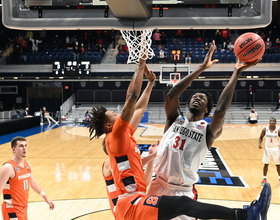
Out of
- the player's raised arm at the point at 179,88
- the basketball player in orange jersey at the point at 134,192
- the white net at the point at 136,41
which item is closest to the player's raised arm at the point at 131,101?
the basketball player in orange jersey at the point at 134,192

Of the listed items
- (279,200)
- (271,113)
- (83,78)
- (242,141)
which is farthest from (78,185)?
(271,113)

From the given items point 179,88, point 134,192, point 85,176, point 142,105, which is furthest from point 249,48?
point 85,176

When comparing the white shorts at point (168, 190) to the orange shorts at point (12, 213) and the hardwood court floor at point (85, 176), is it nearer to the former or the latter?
the orange shorts at point (12, 213)

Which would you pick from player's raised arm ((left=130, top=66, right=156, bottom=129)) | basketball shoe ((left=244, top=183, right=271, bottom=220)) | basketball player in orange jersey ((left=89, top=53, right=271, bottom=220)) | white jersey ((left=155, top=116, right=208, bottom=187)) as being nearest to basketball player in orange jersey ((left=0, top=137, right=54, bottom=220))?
basketball player in orange jersey ((left=89, top=53, right=271, bottom=220))

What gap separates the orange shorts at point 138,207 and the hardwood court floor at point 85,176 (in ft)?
9.72

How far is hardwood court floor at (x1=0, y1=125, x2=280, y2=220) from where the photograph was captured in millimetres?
6168

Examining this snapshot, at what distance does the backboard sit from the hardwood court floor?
324 cm

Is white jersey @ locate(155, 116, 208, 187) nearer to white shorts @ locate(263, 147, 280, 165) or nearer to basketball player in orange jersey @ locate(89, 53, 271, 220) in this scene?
basketball player in orange jersey @ locate(89, 53, 271, 220)

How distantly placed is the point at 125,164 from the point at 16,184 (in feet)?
5.97

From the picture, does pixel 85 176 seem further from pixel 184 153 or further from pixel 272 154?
pixel 184 153

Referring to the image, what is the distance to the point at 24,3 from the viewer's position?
450 cm

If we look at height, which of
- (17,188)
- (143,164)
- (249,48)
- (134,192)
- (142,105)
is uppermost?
(249,48)

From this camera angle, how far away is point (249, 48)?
3207 millimetres

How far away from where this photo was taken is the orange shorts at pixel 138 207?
9.31 feet
